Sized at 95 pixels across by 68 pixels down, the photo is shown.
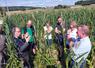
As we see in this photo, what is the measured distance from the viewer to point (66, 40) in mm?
10188

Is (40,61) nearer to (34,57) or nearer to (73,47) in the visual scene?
(34,57)

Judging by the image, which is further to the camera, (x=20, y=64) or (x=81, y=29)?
(x=20, y=64)

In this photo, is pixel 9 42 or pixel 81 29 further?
pixel 9 42

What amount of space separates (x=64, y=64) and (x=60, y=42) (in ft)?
4.05

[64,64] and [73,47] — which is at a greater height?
[73,47]

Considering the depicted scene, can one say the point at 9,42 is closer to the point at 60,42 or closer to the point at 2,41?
the point at 2,41

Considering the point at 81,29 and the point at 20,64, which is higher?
the point at 81,29

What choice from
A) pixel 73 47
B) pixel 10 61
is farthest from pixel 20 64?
pixel 73 47

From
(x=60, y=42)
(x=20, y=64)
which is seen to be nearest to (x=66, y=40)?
(x=60, y=42)

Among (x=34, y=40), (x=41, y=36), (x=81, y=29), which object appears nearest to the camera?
(x=81, y=29)

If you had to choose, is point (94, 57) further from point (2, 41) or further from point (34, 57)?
point (2, 41)

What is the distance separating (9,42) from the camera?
10.2m

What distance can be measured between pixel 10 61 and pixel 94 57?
2.17m

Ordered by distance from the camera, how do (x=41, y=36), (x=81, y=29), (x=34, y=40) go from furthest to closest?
(x=34, y=40) → (x=41, y=36) → (x=81, y=29)
